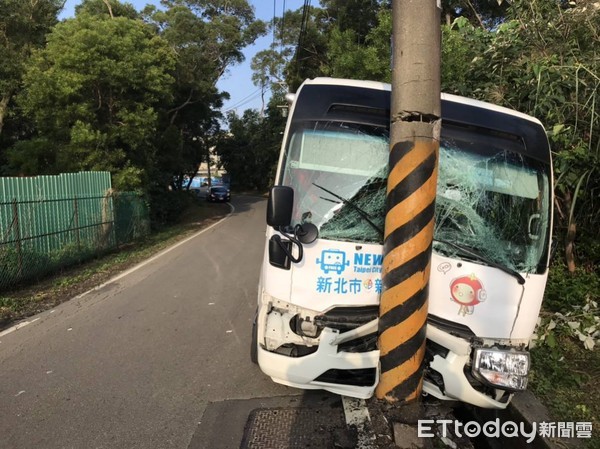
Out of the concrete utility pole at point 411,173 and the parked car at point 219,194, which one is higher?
the concrete utility pole at point 411,173

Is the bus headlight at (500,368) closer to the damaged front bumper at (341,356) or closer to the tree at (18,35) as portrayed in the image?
the damaged front bumper at (341,356)

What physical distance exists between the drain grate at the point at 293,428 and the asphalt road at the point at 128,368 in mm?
301

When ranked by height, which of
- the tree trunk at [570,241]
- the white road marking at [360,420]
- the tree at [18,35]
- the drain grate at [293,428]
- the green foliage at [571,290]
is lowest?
the drain grate at [293,428]

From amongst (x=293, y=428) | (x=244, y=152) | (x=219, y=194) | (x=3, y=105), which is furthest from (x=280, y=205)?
(x=244, y=152)

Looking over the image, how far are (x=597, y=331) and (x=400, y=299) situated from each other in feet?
10.1

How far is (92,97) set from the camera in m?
15.8

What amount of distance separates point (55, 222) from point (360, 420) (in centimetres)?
954

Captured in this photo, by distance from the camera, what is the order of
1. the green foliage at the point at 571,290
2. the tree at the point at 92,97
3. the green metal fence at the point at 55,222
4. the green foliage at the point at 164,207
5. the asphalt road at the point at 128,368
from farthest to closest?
the green foliage at the point at 164,207 < the tree at the point at 92,97 < the green metal fence at the point at 55,222 < the green foliage at the point at 571,290 < the asphalt road at the point at 128,368

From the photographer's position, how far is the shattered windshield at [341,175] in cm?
356

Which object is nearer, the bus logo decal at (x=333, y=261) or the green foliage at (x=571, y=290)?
the bus logo decal at (x=333, y=261)

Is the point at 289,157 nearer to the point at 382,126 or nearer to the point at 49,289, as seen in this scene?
the point at 382,126

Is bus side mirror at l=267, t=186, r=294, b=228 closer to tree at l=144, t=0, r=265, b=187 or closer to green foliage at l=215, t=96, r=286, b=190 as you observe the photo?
tree at l=144, t=0, r=265, b=187

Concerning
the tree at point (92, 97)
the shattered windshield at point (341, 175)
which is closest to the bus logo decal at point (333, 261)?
the shattered windshield at point (341, 175)

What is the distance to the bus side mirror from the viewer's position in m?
3.38
